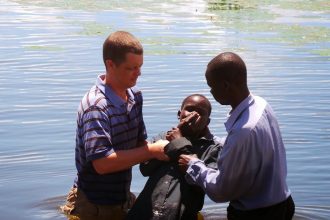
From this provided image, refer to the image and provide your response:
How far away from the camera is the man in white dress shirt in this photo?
4461 millimetres

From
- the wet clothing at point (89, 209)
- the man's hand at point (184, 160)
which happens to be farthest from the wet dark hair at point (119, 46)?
the wet clothing at point (89, 209)

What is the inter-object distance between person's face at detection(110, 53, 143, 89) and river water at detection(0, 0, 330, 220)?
2851 millimetres

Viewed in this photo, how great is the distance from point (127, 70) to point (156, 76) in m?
8.41

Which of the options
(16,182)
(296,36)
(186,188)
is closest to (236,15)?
(296,36)

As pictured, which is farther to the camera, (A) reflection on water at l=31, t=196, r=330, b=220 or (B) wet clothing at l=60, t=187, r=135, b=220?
(A) reflection on water at l=31, t=196, r=330, b=220

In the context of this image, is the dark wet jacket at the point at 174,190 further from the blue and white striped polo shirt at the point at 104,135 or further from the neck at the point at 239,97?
the neck at the point at 239,97

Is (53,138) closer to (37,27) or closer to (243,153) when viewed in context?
(243,153)

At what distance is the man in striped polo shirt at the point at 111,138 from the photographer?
4805 millimetres

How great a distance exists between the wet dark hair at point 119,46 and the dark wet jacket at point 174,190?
0.60m

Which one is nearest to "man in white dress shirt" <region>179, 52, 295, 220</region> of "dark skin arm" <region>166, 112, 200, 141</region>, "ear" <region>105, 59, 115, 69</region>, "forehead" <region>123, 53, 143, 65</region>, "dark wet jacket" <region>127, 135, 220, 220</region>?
"dark wet jacket" <region>127, 135, 220, 220</region>

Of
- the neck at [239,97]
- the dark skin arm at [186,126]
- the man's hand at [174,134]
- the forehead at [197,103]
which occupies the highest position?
the neck at [239,97]

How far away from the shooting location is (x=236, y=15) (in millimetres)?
22734

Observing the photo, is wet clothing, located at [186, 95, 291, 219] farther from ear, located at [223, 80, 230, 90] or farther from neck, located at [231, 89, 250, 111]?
ear, located at [223, 80, 230, 90]

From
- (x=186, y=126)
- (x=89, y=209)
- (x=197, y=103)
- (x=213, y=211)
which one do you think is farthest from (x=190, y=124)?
(x=213, y=211)
